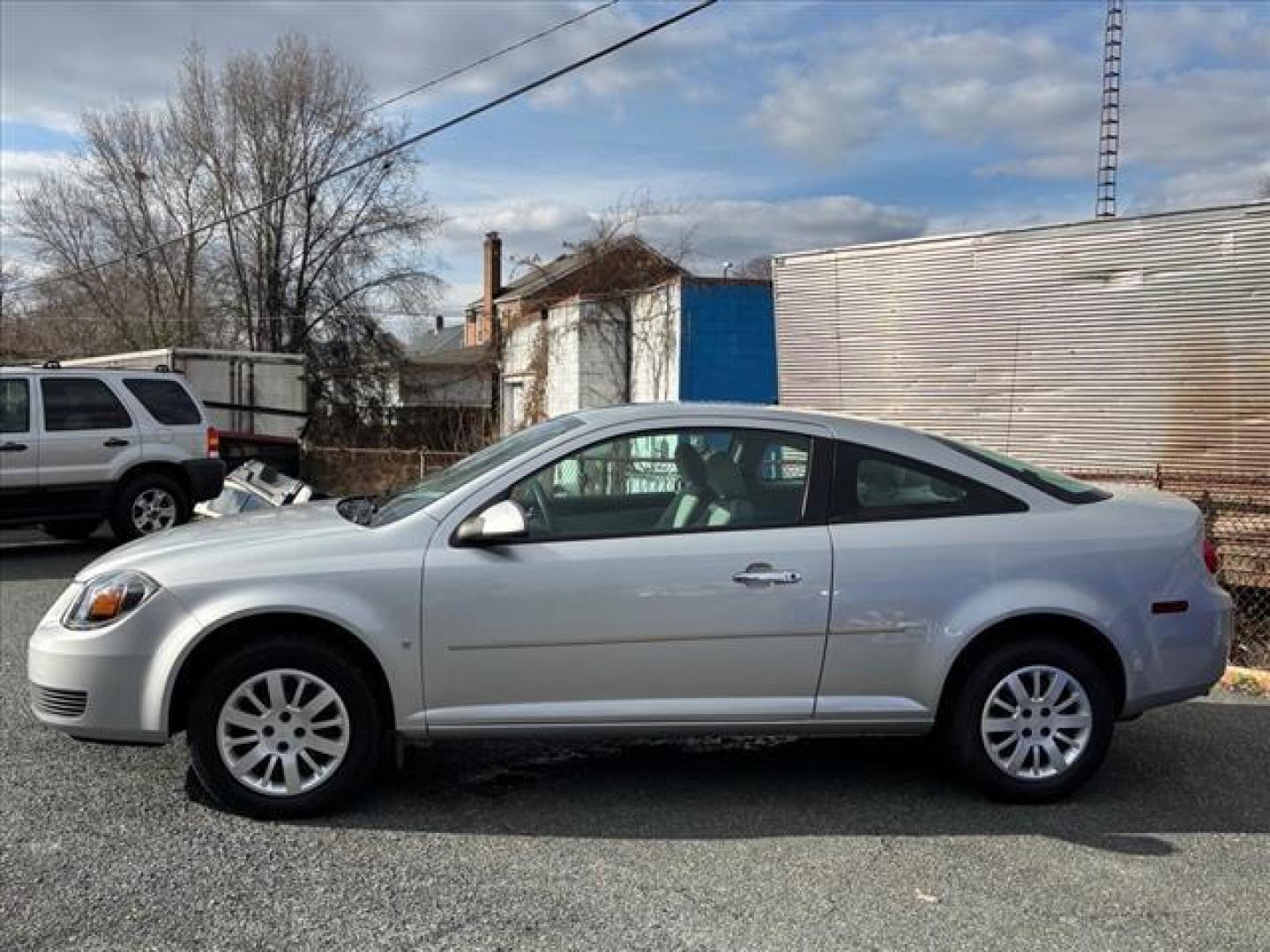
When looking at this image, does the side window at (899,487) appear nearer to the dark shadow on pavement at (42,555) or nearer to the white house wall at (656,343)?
the dark shadow on pavement at (42,555)

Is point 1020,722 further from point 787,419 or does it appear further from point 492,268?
point 492,268

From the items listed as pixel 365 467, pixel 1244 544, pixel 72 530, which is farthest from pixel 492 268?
pixel 1244 544

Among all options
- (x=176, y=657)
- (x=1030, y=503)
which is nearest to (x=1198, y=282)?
(x=1030, y=503)

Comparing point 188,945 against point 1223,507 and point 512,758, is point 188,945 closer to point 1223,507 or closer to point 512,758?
point 512,758

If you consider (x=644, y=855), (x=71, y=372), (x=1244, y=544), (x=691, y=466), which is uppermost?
(x=71, y=372)

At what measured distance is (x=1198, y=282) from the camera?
7.73m

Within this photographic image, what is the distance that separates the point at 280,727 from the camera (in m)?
4.17

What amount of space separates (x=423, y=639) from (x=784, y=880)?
1576mm

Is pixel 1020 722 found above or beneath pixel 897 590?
beneath

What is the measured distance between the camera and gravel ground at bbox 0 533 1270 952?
11.2 ft

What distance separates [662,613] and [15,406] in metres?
8.94

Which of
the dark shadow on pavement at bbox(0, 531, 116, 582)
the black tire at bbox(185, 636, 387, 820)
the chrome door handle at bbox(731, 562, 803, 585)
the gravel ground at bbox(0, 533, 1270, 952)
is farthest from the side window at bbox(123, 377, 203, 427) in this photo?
the chrome door handle at bbox(731, 562, 803, 585)

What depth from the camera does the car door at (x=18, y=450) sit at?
10523 millimetres

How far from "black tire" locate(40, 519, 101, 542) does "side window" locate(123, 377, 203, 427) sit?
1371 mm
